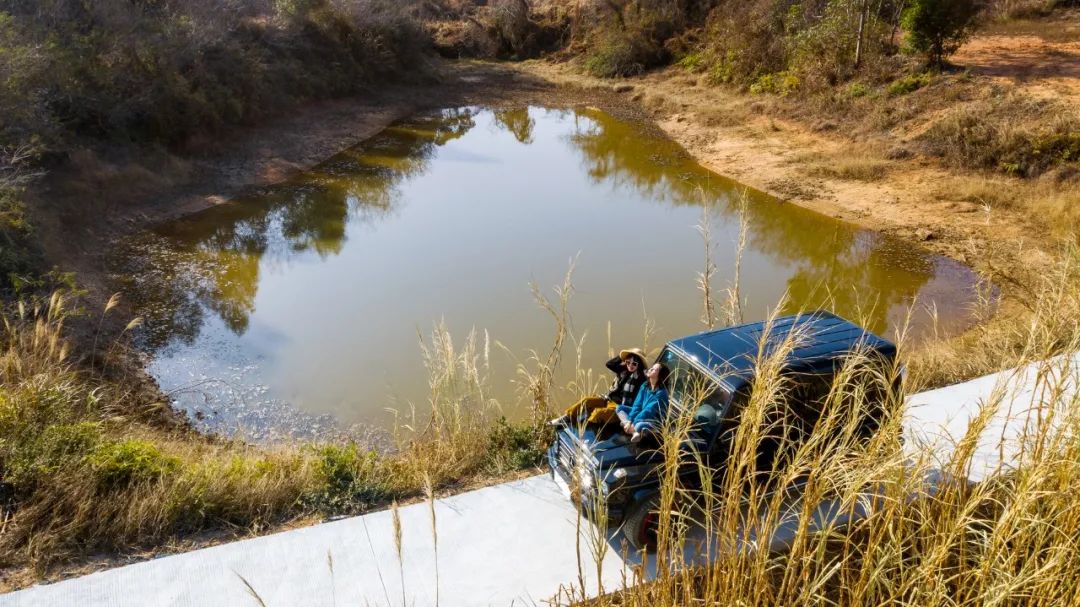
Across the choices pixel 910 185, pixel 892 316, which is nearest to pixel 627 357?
pixel 892 316

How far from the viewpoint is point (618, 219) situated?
14.6 meters

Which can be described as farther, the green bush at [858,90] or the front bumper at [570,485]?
the green bush at [858,90]

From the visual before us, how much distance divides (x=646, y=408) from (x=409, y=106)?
2107 centimetres

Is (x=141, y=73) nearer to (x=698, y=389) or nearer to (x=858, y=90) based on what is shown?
(x=698, y=389)

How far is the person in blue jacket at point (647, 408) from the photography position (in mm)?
4590

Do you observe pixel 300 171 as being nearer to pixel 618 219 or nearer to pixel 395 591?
pixel 618 219

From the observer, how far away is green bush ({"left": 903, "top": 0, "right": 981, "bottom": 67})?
1777 cm

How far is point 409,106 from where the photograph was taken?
23922 millimetres

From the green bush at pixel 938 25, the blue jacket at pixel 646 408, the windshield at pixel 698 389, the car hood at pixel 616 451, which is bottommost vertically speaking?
the car hood at pixel 616 451

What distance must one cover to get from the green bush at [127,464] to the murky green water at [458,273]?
2.48 metres

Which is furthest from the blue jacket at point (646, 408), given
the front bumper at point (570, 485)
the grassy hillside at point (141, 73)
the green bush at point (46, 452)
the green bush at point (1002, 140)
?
the green bush at point (1002, 140)

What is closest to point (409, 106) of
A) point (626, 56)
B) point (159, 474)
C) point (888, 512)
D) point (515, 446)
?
point (626, 56)

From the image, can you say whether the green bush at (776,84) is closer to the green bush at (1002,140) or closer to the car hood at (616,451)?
the green bush at (1002,140)

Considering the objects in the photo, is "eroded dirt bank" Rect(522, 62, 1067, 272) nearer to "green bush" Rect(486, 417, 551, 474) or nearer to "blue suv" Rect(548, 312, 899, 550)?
"blue suv" Rect(548, 312, 899, 550)
